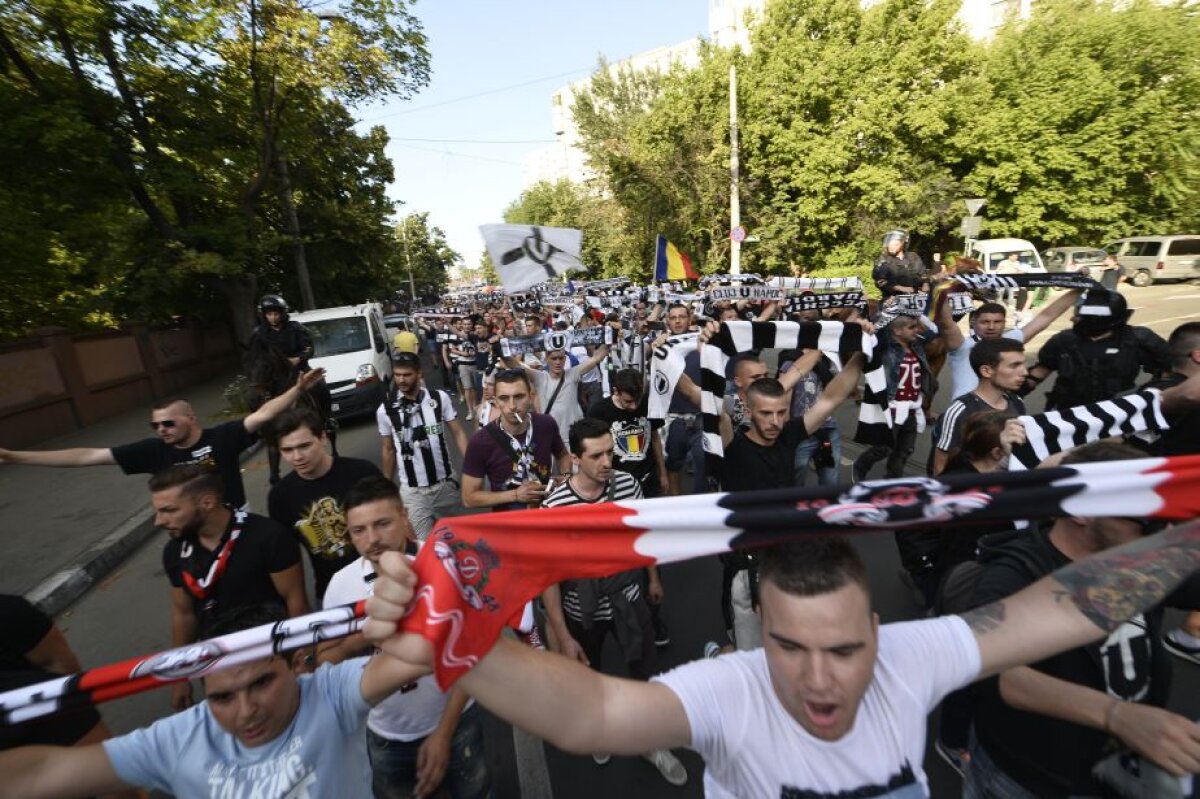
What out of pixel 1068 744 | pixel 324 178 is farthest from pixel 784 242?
pixel 1068 744

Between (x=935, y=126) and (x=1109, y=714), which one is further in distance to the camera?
(x=935, y=126)

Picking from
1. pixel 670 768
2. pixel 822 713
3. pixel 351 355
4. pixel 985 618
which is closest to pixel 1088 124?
pixel 351 355

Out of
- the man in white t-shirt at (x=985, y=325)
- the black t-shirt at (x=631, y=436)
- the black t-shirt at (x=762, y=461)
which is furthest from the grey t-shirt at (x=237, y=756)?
the man in white t-shirt at (x=985, y=325)

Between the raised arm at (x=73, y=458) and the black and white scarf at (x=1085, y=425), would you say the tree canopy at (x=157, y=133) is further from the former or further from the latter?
the black and white scarf at (x=1085, y=425)

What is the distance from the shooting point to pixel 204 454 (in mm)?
4031

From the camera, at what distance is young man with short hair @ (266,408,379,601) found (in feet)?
11.2

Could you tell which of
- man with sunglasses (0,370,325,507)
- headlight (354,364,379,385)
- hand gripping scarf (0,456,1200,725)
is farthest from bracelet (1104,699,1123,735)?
headlight (354,364,379,385)

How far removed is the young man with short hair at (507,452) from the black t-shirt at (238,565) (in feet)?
4.44

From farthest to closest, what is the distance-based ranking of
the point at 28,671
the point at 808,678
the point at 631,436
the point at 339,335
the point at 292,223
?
1. the point at 292,223
2. the point at 339,335
3. the point at 631,436
4. the point at 28,671
5. the point at 808,678

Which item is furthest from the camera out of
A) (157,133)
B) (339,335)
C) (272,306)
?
(157,133)

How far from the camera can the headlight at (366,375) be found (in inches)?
461

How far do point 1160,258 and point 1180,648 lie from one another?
26.8 m

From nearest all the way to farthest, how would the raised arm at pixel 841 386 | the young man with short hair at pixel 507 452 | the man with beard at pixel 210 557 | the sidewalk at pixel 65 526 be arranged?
the man with beard at pixel 210 557
the raised arm at pixel 841 386
the young man with short hair at pixel 507 452
the sidewalk at pixel 65 526

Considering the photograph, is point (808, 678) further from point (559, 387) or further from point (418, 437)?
point (559, 387)
